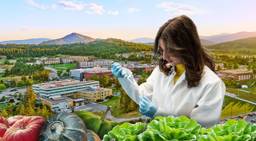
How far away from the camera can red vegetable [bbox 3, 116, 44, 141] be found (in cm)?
158

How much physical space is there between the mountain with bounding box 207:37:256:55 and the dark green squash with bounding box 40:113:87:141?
257 centimetres

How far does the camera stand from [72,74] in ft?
12.3

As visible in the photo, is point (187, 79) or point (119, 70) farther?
point (119, 70)

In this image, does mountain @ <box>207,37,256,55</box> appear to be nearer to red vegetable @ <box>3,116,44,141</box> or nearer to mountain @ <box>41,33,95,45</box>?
mountain @ <box>41,33,95,45</box>

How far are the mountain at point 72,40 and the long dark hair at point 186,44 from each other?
2260 mm

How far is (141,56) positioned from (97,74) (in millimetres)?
395

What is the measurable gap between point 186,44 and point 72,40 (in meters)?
2.35

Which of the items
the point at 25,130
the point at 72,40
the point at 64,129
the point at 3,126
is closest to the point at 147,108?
the point at 64,129

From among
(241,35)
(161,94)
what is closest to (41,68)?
(241,35)

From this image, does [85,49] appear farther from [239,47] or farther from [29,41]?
[239,47]

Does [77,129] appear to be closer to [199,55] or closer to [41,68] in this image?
[199,55]

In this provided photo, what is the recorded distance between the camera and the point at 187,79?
160cm

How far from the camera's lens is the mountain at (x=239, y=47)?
13.1 feet

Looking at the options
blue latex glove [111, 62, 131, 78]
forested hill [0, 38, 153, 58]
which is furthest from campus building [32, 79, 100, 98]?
blue latex glove [111, 62, 131, 78]
